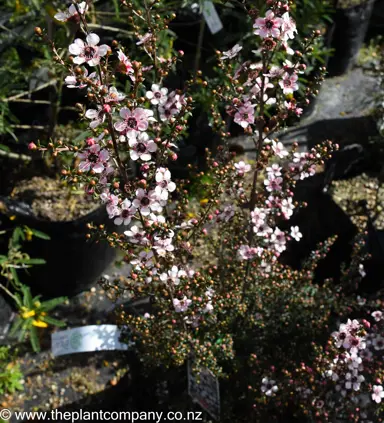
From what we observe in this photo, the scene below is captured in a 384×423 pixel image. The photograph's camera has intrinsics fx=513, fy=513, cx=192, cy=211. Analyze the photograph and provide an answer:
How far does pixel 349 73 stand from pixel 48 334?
3131 millimetres

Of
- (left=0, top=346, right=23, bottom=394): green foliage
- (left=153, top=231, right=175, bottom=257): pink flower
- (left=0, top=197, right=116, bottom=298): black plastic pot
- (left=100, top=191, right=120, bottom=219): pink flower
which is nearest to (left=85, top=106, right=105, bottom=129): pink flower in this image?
(left=100, top=191, right=120, bottom=219): pink flower

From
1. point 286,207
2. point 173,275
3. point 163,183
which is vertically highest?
point 163,183

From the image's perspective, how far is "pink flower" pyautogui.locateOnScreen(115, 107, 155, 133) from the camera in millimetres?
1092

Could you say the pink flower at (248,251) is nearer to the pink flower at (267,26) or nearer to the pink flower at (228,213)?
the pink flower at (228,213)

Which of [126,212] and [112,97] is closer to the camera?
[112,97]

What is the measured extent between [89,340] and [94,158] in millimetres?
1034

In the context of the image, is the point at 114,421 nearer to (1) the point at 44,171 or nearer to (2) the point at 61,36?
(1) the point at 44,171

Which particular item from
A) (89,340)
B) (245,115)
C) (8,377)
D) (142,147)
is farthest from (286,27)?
(8,377)

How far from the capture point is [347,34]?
12.7 feet

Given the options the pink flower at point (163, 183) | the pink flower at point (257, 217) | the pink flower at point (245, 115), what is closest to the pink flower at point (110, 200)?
the pink flower at point (163, 183)

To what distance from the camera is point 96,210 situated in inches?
88.7

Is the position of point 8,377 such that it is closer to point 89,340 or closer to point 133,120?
point 89,340

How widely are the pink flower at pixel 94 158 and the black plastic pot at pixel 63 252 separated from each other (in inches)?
40.9

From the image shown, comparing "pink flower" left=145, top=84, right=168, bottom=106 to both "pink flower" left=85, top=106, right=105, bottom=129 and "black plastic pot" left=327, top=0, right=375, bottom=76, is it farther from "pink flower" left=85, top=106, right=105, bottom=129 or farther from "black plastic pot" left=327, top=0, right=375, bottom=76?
"black plastic pot" left=327, top=0, right=375, bottom=76
